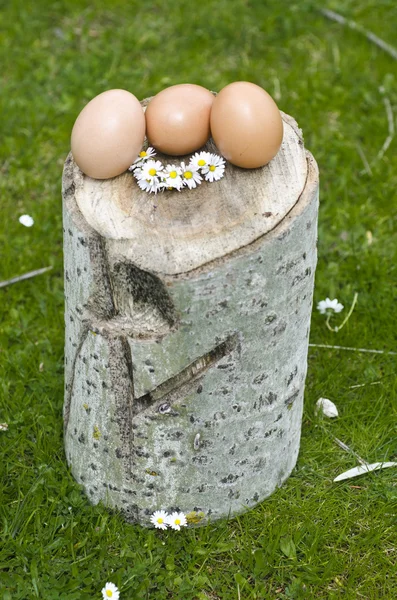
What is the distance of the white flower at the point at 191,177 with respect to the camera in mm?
2684

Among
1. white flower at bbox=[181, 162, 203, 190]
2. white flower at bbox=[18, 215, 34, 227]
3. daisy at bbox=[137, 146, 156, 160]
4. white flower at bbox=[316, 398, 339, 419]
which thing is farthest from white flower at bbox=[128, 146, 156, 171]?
white flower at bbox=[18, 215, 34, 227]

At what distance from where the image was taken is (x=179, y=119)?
2695mm

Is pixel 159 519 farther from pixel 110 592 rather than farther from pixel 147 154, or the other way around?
pixel 147 154

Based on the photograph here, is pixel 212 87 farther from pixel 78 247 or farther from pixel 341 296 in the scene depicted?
pixel 78 247

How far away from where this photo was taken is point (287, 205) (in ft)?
8.58

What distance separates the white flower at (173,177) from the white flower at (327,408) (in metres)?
1.22

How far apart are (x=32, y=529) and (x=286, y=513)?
889 millimetres

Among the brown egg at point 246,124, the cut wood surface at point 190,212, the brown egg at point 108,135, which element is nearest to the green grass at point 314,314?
the cut wood surface at point 190,212

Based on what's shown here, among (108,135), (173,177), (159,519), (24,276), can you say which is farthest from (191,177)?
(24,276)

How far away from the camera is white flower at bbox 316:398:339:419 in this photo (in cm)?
345

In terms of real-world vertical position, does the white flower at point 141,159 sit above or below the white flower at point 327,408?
above

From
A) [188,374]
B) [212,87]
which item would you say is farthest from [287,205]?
[212,87]

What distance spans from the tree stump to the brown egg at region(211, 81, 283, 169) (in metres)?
0.10

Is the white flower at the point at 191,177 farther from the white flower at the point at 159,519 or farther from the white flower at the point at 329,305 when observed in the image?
the white flower at the point at 329,305
